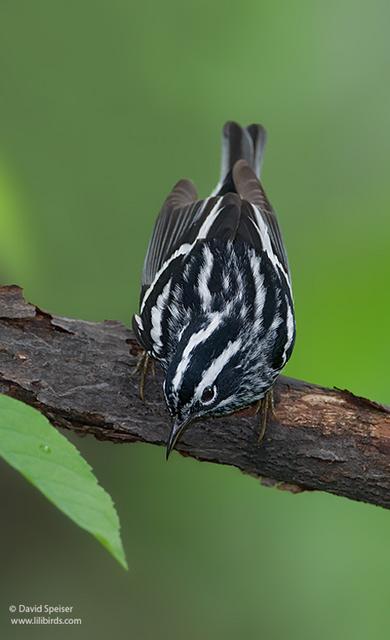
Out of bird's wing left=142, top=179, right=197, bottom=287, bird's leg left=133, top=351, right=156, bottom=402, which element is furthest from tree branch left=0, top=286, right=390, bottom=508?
bird's wing left=142, top=179, right=197, bottom=287

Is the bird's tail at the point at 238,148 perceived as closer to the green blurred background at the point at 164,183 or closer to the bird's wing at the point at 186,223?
the green blurred background at the point at 164,183

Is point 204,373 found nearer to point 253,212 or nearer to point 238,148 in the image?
point 253,212

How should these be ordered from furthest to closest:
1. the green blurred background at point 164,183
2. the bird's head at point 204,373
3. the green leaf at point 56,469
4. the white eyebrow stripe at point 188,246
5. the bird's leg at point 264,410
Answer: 1. the green blurred background at point 164,183
2. the white eyebrow stripe at point 188,246
3. the bird's leg at point 264,410
4. the bird's head at point 204,373
5. the green leaf at point 56,469

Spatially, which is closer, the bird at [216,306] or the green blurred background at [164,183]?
the bird at [216,306]

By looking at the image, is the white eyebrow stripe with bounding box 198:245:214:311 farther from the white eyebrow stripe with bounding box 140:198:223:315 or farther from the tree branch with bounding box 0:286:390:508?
the tree branch with bounding box 0:286:390:508

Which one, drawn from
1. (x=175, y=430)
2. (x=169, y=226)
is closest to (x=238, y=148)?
(x=169, y=226)

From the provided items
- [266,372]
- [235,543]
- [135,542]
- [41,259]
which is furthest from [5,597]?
[266,372]

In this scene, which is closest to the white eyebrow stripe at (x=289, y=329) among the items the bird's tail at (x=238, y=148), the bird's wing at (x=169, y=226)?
the bird's wing at (x=169, y=226)

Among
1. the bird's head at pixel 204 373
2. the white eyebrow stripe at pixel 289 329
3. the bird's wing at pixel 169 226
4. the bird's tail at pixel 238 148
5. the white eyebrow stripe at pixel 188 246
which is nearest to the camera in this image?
the bird's head at pixel 204 373

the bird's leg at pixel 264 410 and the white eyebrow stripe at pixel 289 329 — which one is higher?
the white eyebrow stripe at pixel 289 329
